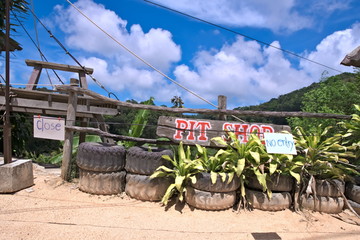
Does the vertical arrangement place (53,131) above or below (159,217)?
above

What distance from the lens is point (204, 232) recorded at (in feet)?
9.18

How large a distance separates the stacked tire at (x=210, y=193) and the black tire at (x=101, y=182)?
1.24m

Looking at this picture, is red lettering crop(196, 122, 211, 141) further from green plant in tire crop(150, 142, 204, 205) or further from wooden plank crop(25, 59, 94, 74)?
wooden plank crop(25, 59, 94, 74)

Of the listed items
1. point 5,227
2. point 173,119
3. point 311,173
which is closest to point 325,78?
point 311,173

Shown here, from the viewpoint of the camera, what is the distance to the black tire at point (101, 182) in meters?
3.73

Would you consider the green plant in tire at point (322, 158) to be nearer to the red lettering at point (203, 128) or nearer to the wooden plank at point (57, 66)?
the red lettering at point (203, 128)

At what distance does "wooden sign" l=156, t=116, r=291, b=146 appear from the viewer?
13.2ft

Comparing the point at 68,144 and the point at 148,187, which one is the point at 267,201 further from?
the point at 68,144

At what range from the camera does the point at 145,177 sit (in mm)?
3670

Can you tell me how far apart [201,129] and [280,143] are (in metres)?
1.31

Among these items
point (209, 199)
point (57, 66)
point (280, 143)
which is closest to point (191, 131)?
point (209, 199)

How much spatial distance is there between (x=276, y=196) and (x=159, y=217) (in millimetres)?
1778

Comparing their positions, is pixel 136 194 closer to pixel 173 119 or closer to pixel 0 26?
pixel 173 119

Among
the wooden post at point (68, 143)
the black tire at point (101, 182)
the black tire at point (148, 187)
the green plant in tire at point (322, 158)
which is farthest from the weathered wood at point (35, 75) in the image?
the green plant in tire at point (322, 158)
